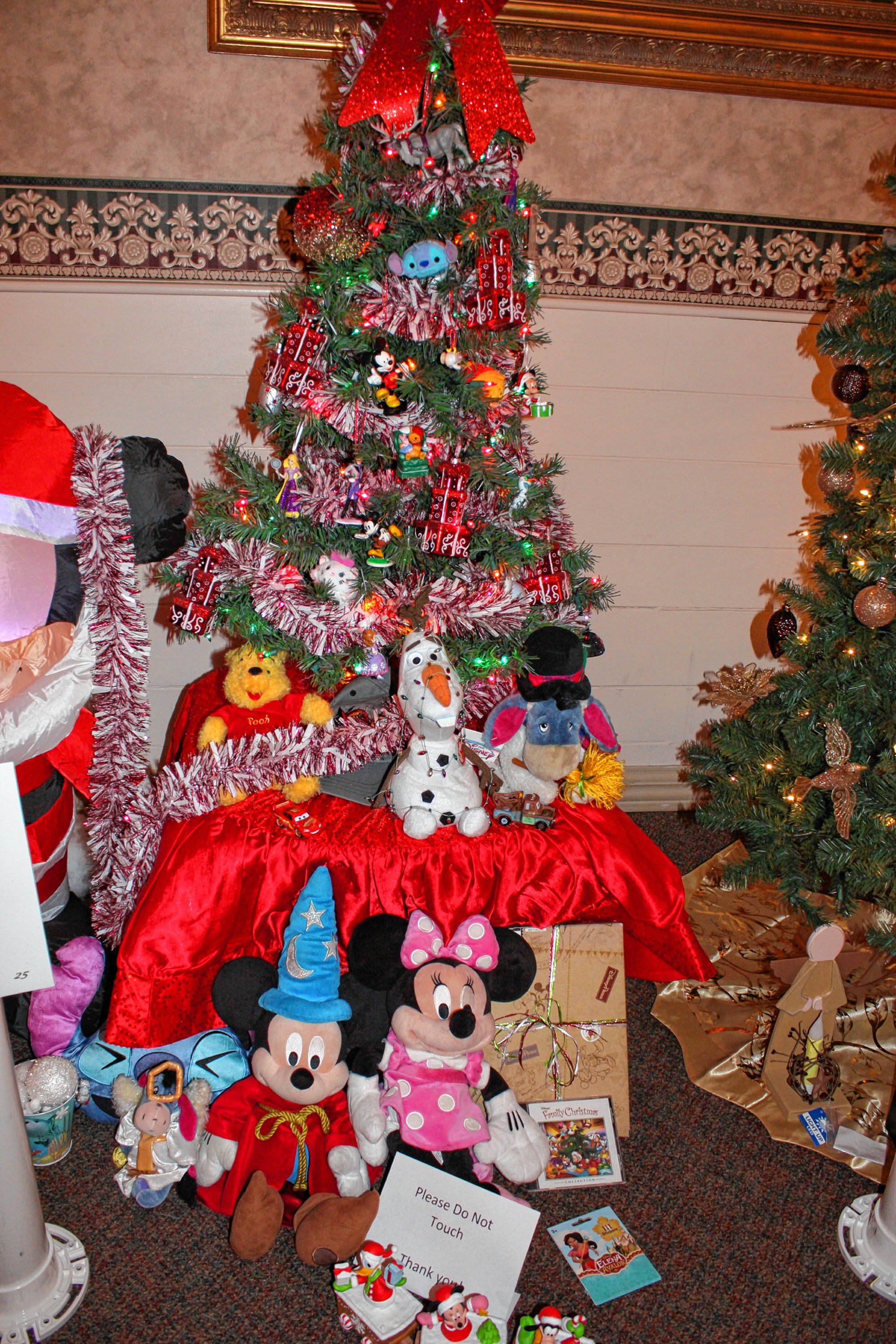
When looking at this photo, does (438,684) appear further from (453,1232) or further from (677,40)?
(677,40)

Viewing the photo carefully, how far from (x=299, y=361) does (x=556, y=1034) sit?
4.50 ft

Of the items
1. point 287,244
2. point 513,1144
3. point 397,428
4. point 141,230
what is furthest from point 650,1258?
point 141,230

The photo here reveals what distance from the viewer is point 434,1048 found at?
4.71ft

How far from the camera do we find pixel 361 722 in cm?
180

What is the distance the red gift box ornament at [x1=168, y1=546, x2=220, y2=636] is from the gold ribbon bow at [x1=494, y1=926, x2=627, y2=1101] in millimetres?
942

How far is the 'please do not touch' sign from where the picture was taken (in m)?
1.28

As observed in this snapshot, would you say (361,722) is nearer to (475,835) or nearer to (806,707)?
(475,835)

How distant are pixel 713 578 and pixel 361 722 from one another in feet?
4.87

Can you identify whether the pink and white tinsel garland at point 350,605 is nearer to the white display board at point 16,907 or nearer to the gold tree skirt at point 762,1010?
the white display board at point 16,907

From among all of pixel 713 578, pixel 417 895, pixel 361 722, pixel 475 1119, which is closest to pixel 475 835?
pixel 417 895

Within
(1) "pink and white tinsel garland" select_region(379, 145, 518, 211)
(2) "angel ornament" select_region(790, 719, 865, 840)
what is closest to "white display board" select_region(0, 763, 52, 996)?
(1) "pink and white tinsel garland" select_region(379, 145, 518, 211)

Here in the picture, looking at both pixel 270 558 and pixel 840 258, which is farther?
pixel 840 258

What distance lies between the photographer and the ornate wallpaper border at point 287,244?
2223 mm

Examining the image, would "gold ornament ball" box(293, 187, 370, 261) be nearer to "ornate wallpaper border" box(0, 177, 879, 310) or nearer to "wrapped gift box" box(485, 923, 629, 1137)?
"ornate wallpaper border" box(0, 177, 879, 310)
